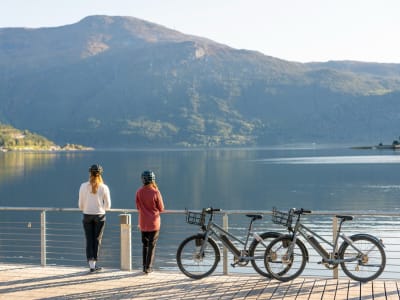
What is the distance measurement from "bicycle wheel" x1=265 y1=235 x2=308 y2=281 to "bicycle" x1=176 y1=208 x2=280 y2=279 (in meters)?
0.18

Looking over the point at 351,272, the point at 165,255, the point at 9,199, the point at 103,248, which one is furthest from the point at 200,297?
the point at 9,199

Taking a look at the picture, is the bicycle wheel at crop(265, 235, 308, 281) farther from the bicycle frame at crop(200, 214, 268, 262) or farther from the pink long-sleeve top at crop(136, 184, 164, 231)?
the pink long-sleeve top at crop(136, 184, 164, 231)

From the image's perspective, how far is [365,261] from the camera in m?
9.59

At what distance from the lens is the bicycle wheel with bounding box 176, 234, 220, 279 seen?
1003 centimetres

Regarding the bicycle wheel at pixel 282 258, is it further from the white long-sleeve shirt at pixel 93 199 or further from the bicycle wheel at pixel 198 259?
the white long-sleeve shirt at pixel 93 199

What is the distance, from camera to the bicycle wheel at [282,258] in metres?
9.66

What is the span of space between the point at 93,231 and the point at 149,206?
117 cm

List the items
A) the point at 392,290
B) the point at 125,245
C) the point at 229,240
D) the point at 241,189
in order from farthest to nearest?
the point at 241,189 → the point at 125,245 → the point at 229,240 → the point at 392,290

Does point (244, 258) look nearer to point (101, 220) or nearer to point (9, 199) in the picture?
point (101, 220)

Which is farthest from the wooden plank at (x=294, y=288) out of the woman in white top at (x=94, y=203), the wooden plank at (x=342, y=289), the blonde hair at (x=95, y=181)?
the blonde hair at (x=95, y=181)

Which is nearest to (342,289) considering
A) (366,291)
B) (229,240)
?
(366,291)

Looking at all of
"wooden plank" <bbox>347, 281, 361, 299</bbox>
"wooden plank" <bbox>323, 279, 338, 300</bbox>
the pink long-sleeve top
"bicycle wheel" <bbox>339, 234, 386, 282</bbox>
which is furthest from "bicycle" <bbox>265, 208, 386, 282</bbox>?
the pink long-sleeve top

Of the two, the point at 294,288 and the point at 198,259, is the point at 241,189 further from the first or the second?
the point at 294,288

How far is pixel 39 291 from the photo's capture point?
30.8 ft
